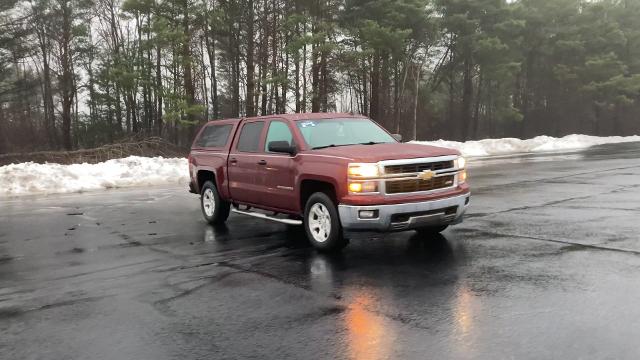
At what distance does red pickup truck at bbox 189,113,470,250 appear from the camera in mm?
6793

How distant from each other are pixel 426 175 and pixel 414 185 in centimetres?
21

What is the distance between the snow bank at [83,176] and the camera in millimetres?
16562

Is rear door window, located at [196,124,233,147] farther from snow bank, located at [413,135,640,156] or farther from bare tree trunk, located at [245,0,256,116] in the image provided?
bare tree trunk, located at [245,0,256,116]

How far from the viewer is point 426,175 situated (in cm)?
697

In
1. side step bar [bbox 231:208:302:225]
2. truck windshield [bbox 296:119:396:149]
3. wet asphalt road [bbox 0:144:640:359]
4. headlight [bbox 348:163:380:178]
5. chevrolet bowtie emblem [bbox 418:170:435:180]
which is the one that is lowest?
wet asphalt road [bbox 0:144:640:359]

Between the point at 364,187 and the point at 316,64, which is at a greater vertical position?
the point at 316,64

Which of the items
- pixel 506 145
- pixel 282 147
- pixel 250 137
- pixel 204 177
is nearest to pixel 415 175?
pixel 282 147

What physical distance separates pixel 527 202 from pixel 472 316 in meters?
7.19

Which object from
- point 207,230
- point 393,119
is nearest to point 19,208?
point 207,230

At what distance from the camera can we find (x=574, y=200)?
11.0 meters

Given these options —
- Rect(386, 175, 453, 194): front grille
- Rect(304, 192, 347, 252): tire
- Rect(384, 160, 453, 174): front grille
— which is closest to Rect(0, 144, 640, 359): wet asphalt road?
Rect(304, 192, 347, 252): tire

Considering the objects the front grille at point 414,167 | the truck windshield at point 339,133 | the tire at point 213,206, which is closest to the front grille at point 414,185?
the front grille at point 414,167

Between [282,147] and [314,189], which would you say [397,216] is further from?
[282,147]

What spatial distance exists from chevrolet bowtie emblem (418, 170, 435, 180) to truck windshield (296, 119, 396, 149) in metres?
1.27
